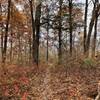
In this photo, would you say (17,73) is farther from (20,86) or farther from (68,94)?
(68,94)

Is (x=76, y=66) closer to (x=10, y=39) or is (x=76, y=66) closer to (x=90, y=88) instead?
(x=90, y=88)

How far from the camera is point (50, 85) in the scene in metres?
14.5

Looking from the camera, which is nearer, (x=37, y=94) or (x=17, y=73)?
(x=37, y=94)

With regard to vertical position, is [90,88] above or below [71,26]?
below

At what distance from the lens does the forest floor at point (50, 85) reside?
12188 mm

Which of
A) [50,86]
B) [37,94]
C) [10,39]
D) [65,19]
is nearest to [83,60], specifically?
[50,86]

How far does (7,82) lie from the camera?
46.5ft

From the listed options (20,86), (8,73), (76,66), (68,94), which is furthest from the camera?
(76,66)

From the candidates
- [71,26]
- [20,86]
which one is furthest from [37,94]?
[71,26]

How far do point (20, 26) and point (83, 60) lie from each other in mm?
23045

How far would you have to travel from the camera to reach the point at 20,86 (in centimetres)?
1370

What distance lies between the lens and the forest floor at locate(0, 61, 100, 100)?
40.0 feet

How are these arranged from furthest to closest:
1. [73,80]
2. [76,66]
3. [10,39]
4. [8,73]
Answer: [10,39] < [76,66] < [8,73] < [73,80]

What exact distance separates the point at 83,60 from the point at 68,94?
296 inches
